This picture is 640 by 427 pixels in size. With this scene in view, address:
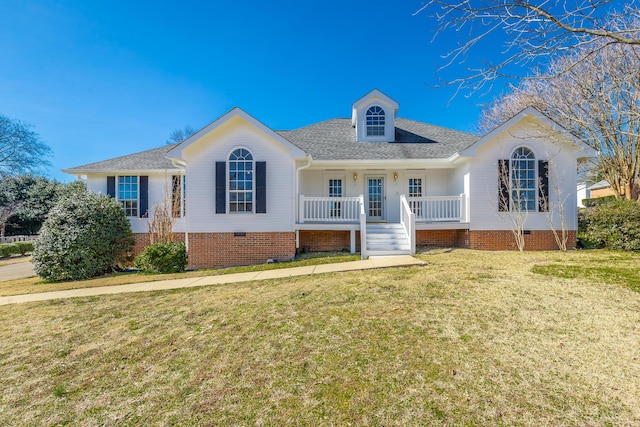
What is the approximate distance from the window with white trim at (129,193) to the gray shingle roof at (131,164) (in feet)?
1.74

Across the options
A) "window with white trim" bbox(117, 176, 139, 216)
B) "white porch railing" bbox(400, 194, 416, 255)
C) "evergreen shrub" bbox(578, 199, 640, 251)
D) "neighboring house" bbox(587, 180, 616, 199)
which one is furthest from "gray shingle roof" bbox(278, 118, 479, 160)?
"neighboring house" bbox(587, 180, 616, 199)

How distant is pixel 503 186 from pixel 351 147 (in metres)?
6.31

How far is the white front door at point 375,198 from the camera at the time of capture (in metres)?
13.4

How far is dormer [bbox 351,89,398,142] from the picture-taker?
14336 mm

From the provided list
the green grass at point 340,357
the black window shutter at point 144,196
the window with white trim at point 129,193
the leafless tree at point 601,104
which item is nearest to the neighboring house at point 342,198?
the leafless tree at point 601,104

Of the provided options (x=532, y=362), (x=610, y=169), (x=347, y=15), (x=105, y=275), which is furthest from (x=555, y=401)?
(x=610, y=169)

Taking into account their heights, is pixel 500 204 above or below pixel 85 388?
above

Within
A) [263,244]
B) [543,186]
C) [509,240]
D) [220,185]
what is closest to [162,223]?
[220,185]

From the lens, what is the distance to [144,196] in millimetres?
13086

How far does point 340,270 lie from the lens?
7.88 meters

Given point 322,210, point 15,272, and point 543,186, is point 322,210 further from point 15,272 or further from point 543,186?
point 15,272

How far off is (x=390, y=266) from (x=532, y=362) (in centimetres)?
464

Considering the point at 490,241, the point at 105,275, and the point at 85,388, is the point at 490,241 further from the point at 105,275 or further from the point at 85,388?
the point at 105,275

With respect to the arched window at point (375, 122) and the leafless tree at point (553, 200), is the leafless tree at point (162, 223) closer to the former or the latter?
the arched window at point (375, 122)
